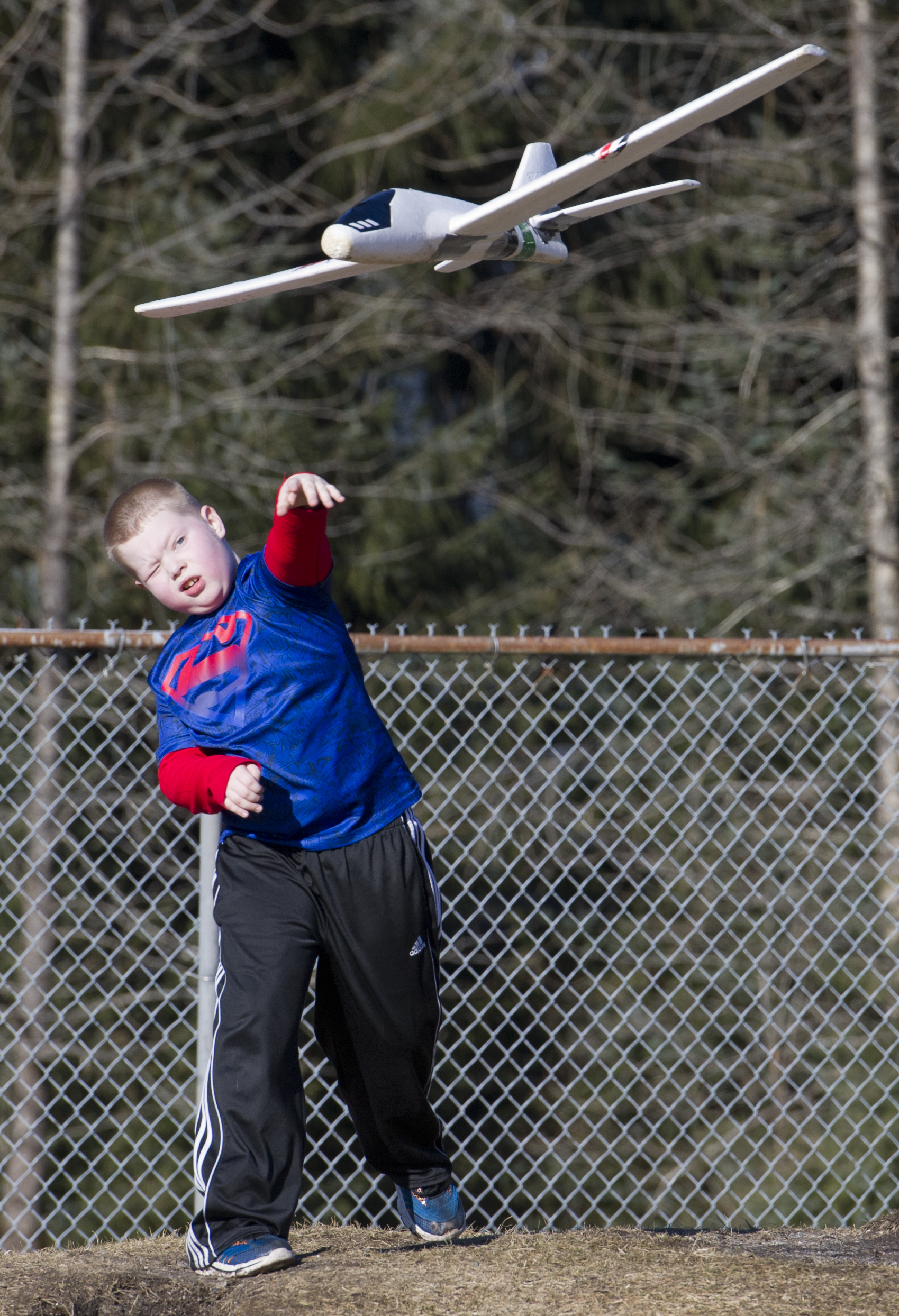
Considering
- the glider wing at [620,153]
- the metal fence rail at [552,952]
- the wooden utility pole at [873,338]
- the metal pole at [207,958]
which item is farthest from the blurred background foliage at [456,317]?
the glider wing at [620,153]

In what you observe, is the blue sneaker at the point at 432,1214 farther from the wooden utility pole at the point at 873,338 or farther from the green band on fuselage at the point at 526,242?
the wooden utility pole at the point at 873,338

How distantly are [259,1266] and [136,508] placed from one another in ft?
4.71

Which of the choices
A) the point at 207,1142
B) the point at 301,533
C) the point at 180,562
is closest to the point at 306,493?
the point at 301,533

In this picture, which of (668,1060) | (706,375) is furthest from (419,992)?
(706,375)

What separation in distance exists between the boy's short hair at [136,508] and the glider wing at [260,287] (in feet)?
1.07

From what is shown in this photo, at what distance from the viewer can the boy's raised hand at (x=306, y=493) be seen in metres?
2.10

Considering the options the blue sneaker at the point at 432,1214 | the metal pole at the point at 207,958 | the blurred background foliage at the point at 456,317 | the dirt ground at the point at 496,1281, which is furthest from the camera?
the blurred background foliage at the point at 456,317

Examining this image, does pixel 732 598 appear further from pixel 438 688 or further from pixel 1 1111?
pixel 1 1111

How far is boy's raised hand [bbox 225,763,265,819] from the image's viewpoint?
2107 millimetres

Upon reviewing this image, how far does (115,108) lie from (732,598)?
5.37m

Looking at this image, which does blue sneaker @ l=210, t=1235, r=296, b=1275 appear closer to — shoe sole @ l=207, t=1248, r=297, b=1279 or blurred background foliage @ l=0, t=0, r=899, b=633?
shoe sole @ l=207, t=1248, r=297, b=1279

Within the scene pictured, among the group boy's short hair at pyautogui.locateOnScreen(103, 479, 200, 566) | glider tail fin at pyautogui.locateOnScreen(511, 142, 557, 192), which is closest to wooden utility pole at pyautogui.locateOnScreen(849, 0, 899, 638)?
glider tail fin at pyautogui.locateOnScreen(511, 142, 557, 192)

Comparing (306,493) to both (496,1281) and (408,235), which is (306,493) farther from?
(496,1281)

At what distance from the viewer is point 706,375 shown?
8.67 meters
